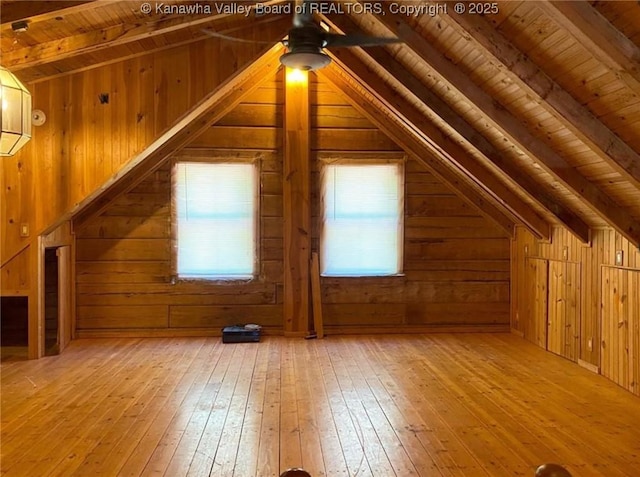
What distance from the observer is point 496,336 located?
6.10m

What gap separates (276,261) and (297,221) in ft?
1.75

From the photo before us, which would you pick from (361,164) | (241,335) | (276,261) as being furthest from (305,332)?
(361,164)

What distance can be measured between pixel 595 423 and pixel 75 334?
203 inches

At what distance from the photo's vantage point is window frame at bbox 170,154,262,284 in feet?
19.6

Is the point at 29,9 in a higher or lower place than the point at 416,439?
higher

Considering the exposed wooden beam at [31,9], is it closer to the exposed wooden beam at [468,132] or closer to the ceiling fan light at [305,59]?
the ceiling fan light at [305,59]

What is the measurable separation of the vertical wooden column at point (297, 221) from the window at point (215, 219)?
0.41m

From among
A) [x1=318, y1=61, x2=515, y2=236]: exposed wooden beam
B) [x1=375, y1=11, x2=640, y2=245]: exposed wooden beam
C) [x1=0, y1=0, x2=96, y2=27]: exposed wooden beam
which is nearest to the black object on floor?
[x1=318, y1=61, x2=515, y2=236]: exposed wooden beam

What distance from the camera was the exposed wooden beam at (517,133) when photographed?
11.9 feet

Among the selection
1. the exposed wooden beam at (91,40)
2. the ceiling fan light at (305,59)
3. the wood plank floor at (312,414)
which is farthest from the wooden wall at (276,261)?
the ceiling fan light at (305,59)

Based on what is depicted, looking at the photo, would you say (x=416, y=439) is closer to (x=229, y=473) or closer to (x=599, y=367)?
(x=229, y=473)

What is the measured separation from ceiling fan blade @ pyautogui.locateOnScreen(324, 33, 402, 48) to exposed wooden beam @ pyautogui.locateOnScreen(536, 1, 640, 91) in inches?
33.2

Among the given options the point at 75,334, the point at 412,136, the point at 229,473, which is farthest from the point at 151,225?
the point at 229,473

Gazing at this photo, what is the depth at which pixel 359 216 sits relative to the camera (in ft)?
20.4
